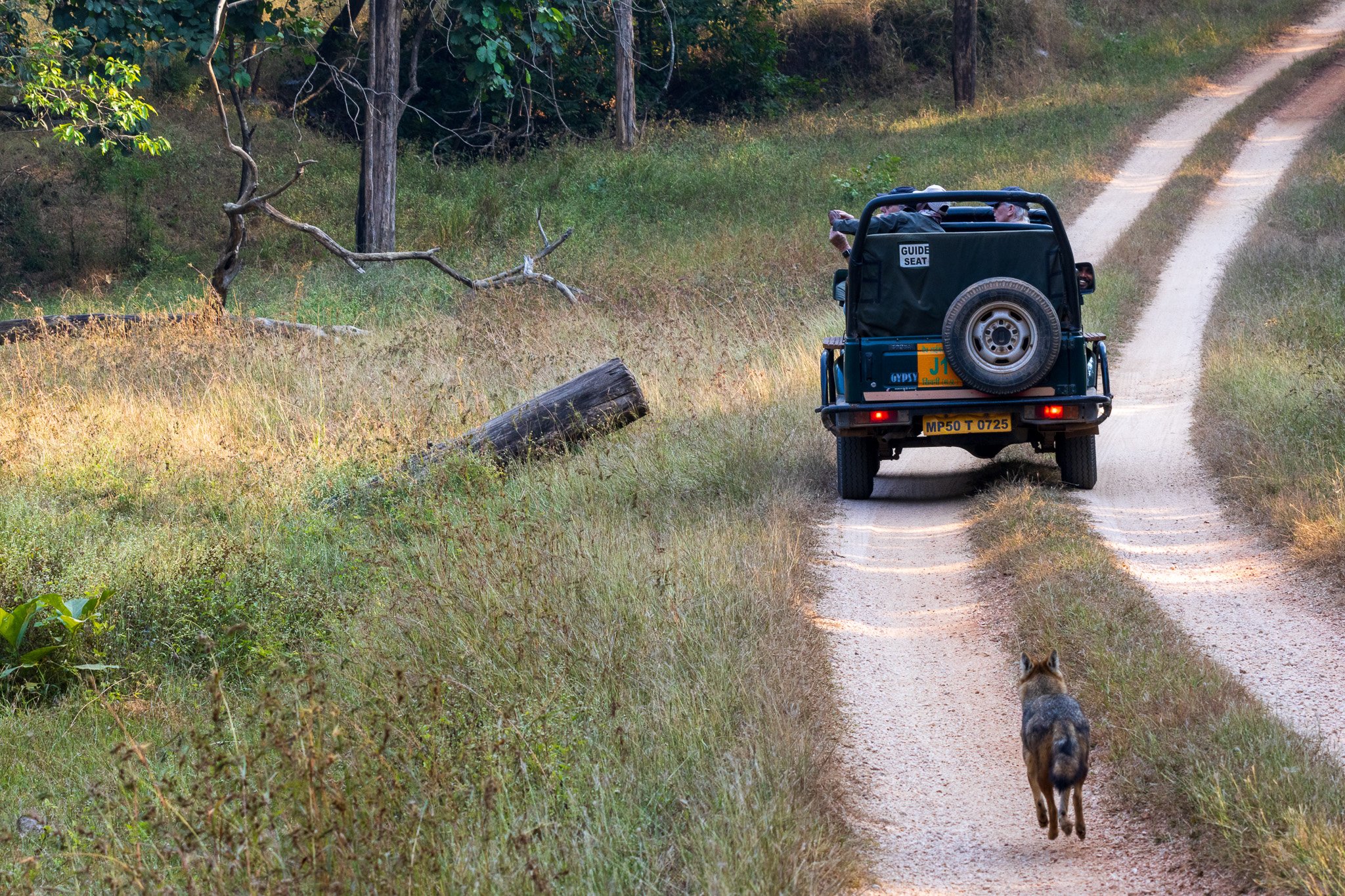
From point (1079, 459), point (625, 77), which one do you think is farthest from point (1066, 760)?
point (625, 77)

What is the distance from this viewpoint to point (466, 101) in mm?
29438

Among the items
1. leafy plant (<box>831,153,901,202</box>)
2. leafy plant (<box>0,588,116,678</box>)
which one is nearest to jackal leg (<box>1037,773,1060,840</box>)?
leafy plant (<box>0,588,116,678</box>)

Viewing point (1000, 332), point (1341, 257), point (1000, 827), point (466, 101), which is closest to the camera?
point (1000, 827)

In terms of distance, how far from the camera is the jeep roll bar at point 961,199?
859 cm

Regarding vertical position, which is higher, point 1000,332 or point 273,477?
point 1000,332

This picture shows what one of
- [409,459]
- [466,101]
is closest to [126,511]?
[409,459]

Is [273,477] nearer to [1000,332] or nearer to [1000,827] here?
[1000,332]

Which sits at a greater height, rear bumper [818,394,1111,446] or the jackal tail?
rear bumper [818,394,1111,446]

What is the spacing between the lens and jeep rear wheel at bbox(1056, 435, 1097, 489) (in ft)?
28.9

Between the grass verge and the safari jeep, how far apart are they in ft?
5.38

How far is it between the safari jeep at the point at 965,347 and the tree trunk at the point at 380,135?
547 inches

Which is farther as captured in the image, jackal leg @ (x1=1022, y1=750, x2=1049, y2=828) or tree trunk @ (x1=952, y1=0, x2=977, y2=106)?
tree trunk @ (x1=952, y1=0, x2=977, y2=106)

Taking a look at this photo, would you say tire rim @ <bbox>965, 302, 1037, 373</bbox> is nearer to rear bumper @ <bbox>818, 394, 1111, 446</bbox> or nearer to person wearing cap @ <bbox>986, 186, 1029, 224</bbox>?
rear bumper @ <bbox>818, 394, 1111, 446</bbox>

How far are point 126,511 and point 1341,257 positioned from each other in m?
15.8
